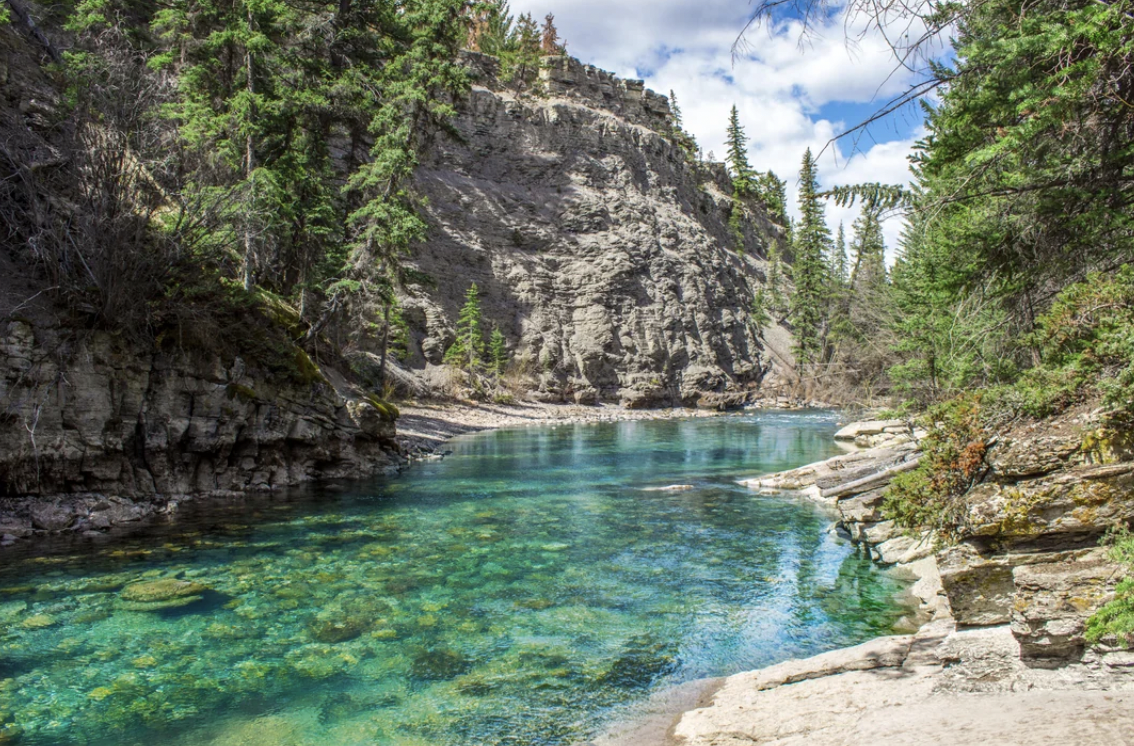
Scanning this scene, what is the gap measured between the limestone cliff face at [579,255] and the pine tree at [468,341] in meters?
1.23

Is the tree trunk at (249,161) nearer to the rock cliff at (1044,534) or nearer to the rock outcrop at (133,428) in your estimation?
the rock outcrop at (133,428)

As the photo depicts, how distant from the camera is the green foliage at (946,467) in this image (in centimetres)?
736

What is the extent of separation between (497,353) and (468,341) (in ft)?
7.58

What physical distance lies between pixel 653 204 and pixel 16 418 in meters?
52.0

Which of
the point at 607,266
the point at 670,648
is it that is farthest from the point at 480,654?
the point at 607,266

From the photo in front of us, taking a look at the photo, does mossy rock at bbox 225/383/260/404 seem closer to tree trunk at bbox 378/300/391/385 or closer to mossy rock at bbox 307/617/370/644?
mossy rock at bbox 307/617/370/644

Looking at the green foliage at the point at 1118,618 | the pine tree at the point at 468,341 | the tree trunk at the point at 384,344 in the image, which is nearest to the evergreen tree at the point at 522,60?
the pine tree at the point at 468,341

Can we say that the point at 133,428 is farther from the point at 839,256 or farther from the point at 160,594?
the point at 839,256

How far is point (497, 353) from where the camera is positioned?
4350 centimetres

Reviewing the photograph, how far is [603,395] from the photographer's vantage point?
4878cm

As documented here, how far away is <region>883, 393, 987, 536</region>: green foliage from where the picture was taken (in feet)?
24.1

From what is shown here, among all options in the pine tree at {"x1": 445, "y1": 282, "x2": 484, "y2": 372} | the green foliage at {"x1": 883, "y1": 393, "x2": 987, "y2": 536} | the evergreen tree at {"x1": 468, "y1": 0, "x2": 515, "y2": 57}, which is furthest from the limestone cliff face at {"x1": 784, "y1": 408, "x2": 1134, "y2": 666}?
the evergreen tree at {"x1": 468, "y1": 0, "x2": 515, "y2": 57}

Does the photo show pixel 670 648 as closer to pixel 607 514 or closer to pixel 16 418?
pixel 607 514

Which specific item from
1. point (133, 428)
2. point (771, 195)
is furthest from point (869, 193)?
point (771, 195)
